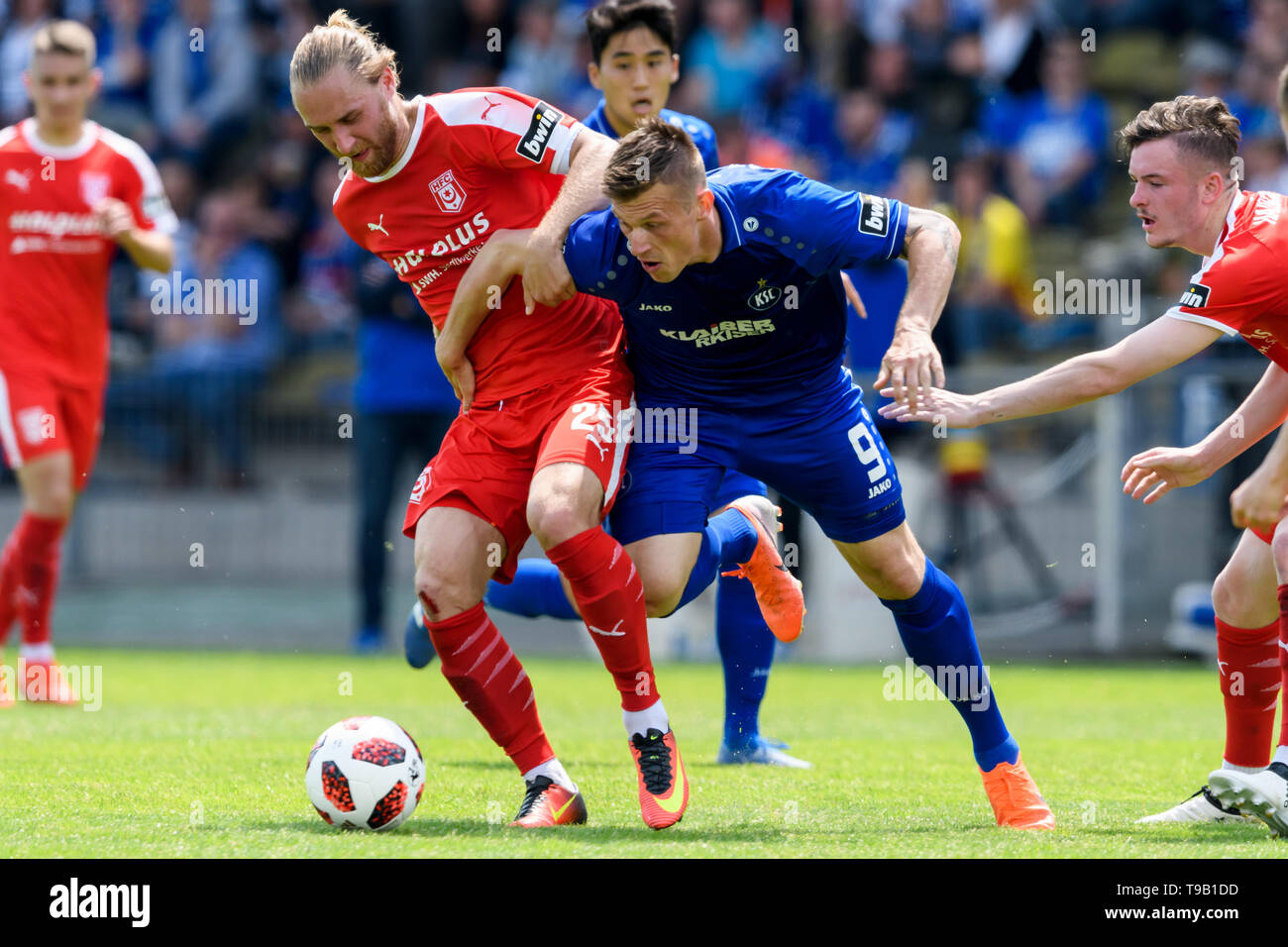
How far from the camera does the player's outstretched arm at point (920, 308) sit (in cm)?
455

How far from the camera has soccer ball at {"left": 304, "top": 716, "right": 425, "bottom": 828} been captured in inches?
186

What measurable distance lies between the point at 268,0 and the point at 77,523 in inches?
287

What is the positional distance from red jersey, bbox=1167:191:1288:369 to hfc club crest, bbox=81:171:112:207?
624 cm

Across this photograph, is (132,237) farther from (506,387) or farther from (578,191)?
(578,191)

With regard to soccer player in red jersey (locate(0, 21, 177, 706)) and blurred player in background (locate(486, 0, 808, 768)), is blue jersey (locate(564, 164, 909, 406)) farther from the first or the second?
soccer player in red jersey (locate(0, 21, 177, 706))

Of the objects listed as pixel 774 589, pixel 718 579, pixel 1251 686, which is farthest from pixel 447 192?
pixel 1251 686

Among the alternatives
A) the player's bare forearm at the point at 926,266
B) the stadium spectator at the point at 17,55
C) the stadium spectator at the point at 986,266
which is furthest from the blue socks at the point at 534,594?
the stadium spectator at the point at 17,55

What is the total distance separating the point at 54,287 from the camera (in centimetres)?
896

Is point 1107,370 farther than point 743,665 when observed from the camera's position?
No

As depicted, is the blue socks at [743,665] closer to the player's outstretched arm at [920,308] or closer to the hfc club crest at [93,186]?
the player's outstretched arm at [920,308]

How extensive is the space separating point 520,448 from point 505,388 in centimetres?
25

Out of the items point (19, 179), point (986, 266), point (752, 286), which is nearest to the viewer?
point (752, 286)
